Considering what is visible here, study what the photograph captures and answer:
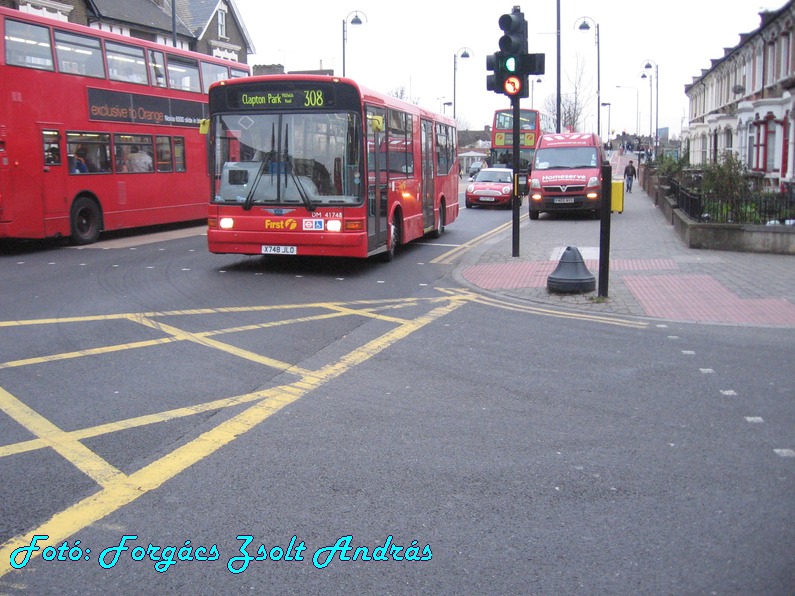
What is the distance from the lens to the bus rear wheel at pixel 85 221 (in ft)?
57.0

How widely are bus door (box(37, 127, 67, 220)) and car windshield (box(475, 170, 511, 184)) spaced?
60.8 feet

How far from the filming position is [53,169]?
16.6 metres

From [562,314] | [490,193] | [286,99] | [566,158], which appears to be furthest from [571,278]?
[490,193]

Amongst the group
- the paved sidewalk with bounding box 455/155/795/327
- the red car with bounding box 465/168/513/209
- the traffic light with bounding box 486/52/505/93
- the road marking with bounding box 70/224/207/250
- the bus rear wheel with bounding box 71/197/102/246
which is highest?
the traffic light with bounding box 486/52/505/93

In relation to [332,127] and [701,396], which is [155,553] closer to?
[701,396]

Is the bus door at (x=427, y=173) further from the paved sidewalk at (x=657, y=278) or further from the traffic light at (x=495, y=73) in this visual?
the traffic light at (x=495, y=73)

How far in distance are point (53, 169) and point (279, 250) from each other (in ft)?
21.4

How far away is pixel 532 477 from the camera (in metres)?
4.75

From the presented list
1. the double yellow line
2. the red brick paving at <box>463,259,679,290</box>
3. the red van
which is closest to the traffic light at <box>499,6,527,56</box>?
the red brick paving at <box>463,259,679,290</box>

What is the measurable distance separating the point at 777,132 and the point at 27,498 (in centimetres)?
3206

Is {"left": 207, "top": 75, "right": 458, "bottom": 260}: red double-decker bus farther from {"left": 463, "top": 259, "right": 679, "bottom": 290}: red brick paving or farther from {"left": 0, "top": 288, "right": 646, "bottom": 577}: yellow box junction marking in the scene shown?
{"left": 0, "top": 288, "right": 646, "bottom": 577}: yellow box junction marking

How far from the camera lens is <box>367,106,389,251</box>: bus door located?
13.1 meters

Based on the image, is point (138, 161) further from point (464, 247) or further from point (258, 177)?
point (464, 247)

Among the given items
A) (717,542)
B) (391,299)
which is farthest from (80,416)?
(391,299)
